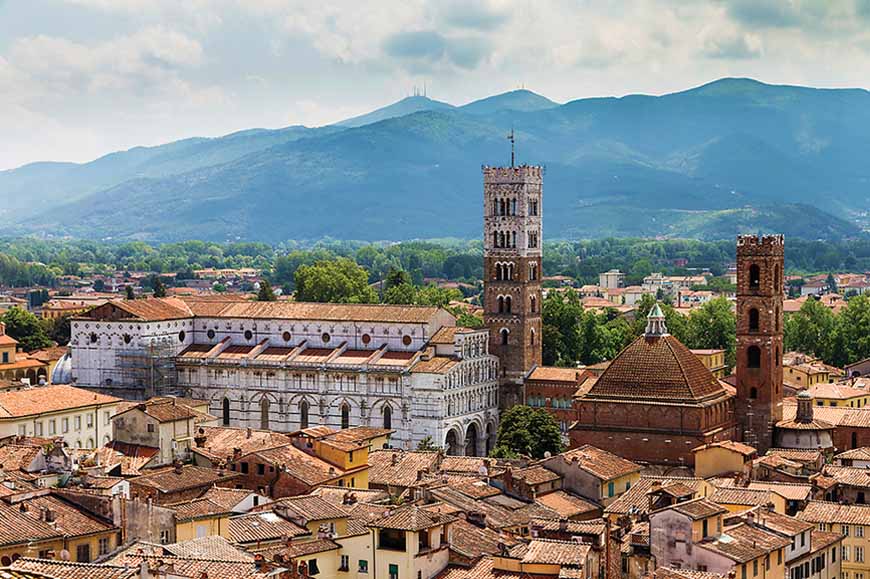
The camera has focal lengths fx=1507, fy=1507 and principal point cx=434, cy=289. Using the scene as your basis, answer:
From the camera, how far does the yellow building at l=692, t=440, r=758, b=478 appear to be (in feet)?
185

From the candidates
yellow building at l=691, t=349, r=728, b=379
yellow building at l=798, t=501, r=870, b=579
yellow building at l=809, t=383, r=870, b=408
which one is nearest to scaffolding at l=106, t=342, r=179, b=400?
yellow building at l=691, t=349, r=728, b=379

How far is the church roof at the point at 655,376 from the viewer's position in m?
65.8

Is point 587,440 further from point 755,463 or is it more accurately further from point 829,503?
point 829,503

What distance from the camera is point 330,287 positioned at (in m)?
123

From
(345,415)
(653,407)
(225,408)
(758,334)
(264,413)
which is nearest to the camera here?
(653,407)

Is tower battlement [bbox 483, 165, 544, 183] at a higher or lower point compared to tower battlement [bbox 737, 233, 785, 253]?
higher

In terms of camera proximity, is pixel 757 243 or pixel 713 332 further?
pixel 713 332

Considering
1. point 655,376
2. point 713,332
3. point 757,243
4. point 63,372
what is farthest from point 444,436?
point 713,332

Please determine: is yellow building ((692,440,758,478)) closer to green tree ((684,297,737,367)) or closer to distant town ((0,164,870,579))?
distant town ((0,164,870,579))

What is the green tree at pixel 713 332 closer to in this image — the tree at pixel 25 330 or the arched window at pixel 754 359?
the arched window at pixel 754 359

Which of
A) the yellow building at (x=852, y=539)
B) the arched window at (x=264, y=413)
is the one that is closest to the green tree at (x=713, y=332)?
the arched window at (x=264, y=413)

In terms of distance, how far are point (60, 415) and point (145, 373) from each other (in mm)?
24531

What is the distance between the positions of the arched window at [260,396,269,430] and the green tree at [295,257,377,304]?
113 ft

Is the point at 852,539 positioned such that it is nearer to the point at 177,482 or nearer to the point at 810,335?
the point at 177,482
